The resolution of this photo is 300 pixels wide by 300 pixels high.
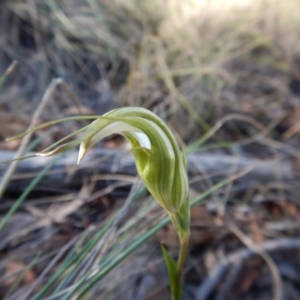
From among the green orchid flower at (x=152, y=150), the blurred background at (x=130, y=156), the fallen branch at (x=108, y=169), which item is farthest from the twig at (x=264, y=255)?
the green orchid flower at (x=152, y=150)

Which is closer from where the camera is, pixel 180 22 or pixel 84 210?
pixel 84 210

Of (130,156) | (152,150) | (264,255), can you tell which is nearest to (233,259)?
(264,255)

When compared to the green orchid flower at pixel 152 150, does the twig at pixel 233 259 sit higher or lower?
lower

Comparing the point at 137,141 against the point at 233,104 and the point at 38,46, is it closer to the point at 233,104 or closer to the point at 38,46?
the point at 233,104

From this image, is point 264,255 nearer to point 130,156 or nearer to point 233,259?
point 233,259

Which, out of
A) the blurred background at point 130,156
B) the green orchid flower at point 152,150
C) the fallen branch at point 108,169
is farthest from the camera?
the fallen branch at point 108,169

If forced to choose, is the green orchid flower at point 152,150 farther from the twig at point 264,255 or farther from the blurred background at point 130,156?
the twig at point 264,255

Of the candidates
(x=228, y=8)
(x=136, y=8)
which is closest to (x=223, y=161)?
(x=136, y=8)

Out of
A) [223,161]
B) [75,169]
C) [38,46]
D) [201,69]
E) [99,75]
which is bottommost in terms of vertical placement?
[223,161]

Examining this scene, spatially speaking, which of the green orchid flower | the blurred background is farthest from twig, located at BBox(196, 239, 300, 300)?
the green orchid flower
